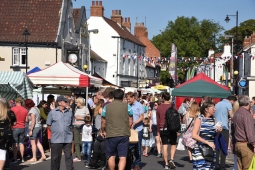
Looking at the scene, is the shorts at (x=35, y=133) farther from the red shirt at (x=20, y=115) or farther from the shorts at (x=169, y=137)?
the shorts at (x=169, y=137)

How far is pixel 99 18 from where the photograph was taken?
231ft

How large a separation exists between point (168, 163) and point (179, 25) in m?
81.8

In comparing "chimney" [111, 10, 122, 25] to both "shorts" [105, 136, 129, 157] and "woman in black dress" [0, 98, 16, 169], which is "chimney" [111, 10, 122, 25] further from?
"shorts" [105, 136, 129, 157]

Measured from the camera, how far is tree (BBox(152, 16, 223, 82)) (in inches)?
3642

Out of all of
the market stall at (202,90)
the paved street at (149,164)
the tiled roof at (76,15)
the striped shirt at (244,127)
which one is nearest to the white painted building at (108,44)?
the tiled roof at (76,15)

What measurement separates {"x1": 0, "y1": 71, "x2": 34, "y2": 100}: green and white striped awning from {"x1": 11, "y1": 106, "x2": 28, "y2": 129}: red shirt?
4.45m

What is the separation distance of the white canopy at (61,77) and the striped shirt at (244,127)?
11.1 m

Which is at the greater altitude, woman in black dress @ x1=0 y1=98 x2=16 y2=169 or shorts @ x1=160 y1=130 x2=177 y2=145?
woman in black dress @ x1=0 y1=98 x2=16 y2=169

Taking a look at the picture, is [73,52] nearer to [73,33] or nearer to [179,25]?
[73,33]

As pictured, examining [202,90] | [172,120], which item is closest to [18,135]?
[172,120]

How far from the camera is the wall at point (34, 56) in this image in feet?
149

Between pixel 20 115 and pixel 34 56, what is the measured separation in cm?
3091

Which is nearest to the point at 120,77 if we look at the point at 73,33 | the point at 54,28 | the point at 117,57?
the point at 117,57

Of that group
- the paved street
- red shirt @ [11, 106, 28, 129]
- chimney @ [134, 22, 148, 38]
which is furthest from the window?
chimney @ [134, 22, 148, 38]
